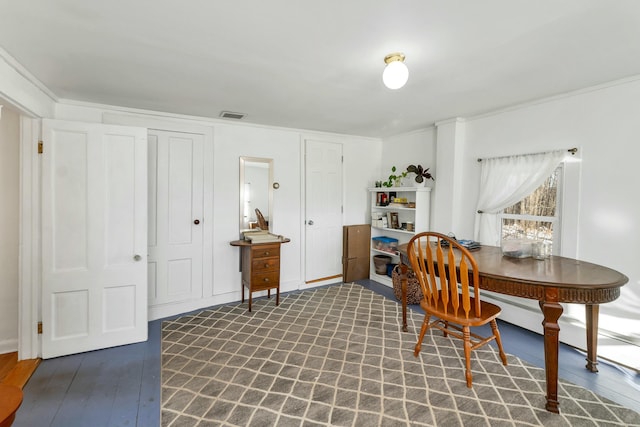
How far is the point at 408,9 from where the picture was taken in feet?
4.89

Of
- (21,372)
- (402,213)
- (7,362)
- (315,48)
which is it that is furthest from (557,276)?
(7,362)

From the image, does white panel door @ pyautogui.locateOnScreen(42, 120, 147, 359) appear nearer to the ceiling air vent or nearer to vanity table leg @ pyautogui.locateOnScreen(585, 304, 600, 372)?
the ceiling air vent

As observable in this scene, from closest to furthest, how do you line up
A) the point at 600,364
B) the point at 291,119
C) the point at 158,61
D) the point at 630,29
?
the point at 630,29
the point at 158,61
the point at 600,364
the point at 291,119

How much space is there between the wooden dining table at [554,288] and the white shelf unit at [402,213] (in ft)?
5.56

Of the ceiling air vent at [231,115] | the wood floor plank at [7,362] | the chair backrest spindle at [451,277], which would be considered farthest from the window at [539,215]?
the wood floor plank at [7,362]

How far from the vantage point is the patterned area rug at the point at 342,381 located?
1.79m

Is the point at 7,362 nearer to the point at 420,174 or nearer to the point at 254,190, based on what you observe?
the point at 254,190

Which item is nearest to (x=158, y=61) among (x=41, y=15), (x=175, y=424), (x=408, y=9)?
(x=41, y=15)

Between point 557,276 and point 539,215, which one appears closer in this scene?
point 557,276

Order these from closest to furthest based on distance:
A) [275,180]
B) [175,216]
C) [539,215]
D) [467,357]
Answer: [467,357] → [539,215] → [175,216] → [275,180]

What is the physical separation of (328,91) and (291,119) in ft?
3.35

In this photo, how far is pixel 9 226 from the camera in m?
2.61

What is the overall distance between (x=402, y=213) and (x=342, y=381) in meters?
2.88

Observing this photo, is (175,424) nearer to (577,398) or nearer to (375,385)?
(375,385)
